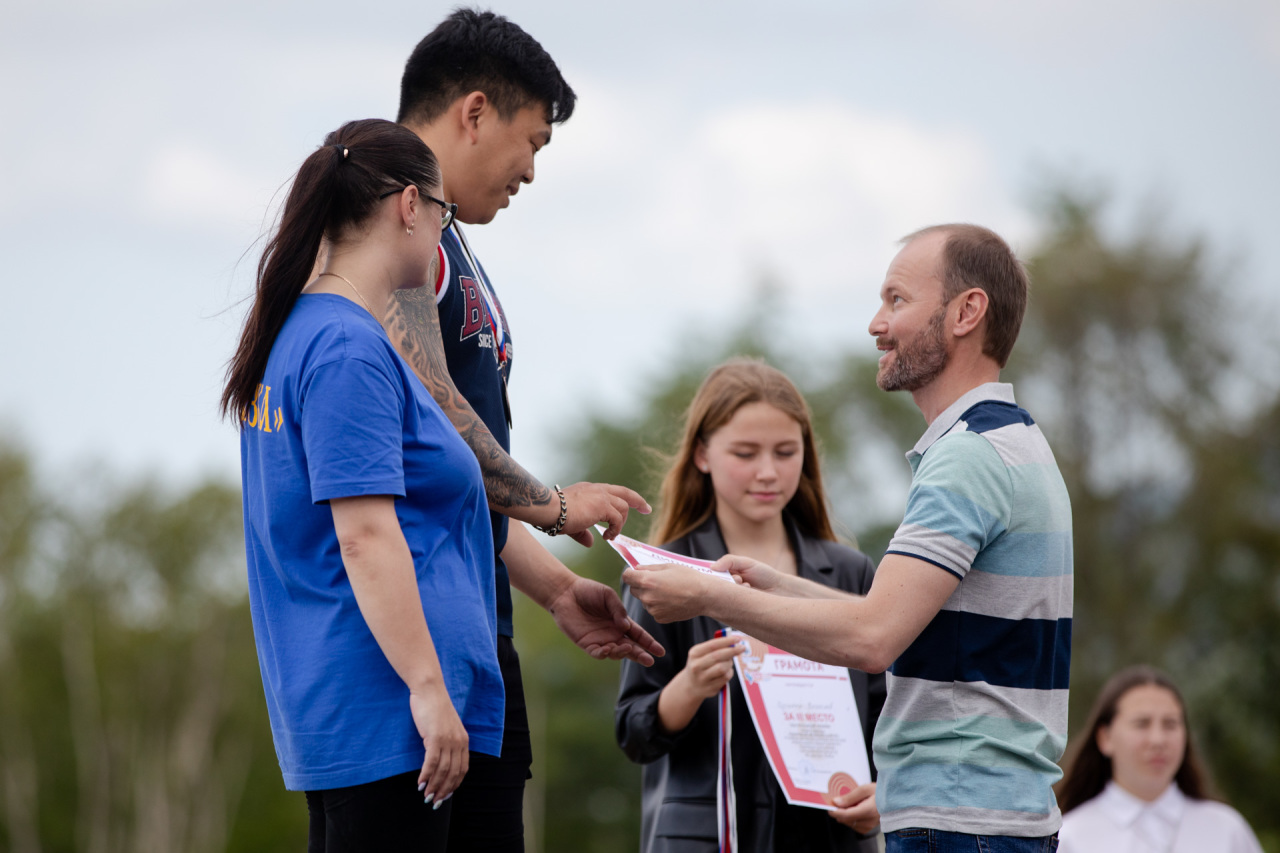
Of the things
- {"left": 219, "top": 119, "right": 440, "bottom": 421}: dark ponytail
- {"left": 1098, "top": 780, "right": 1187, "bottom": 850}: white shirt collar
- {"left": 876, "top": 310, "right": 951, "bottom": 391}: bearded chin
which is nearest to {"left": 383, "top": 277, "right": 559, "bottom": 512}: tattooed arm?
{"left": 219, "top": 119, "right": 440, "bottom": 421}: dark ponytail

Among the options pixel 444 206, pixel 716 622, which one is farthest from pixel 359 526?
pixel 716 622

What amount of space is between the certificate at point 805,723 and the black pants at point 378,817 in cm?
155

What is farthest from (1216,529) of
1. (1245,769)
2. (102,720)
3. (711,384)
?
(102,720)

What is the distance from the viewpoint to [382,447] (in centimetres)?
245

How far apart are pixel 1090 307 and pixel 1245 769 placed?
31.1 feet

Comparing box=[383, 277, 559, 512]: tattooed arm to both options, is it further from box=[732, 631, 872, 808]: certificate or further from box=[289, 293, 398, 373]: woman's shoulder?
box=[732, 631, 872, 808]: certificate

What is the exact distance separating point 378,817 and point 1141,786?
5.36 metres

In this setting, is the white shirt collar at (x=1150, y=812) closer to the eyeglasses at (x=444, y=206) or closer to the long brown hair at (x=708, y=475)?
the long brown hair at (x=708, y=475)

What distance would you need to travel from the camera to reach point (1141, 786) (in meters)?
6.48

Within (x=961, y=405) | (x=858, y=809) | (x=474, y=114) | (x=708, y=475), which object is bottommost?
(x=858, y=809)

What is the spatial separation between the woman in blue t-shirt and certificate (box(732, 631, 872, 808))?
54.2 inches

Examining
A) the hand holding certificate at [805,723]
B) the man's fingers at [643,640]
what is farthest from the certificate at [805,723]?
the man's fingers at [643,640]

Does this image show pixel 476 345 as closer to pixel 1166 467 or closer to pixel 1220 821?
pixel 1220 821

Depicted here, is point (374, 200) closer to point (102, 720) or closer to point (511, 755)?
point (511, 755)
